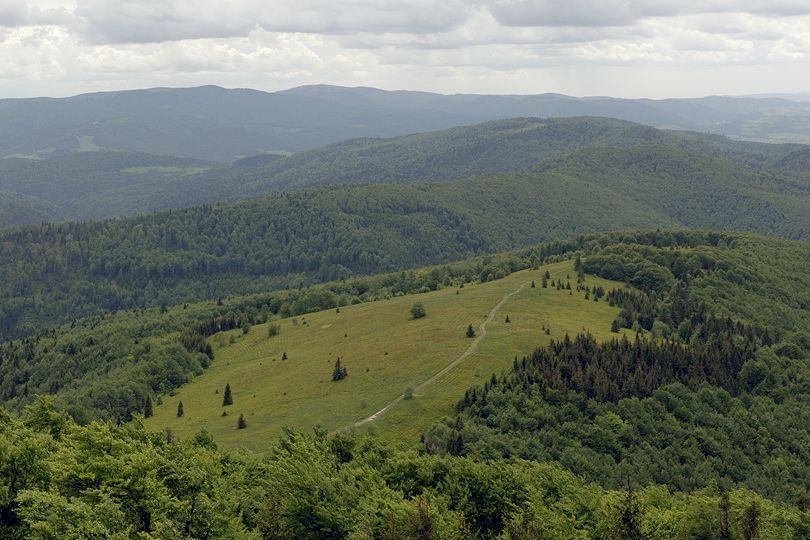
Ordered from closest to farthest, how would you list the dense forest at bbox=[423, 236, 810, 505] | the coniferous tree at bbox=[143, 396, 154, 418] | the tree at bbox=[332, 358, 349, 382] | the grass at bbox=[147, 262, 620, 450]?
the dense forest at bbox=[423, 236, 810, 505]
the grass at bbox=[147, 262, 620, 450]
the tree at bbox=[332, 358, 349, 382]
the coniferous tree at bbox=[143, 396, 154, 418]

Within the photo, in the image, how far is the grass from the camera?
11006 cm

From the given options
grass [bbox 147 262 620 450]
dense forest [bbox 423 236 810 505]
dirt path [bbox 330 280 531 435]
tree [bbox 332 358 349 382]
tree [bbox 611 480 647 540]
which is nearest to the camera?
tree [bbox 611 480 647 540]

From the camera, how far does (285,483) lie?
63.6 m

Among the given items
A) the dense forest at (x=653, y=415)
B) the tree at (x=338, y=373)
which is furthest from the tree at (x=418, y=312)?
the dense forest at (x=653, y=415)

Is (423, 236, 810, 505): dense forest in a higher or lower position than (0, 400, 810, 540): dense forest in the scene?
lower

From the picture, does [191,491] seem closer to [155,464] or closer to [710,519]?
[155,464]

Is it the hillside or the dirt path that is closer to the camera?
the hillside

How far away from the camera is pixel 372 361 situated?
134m

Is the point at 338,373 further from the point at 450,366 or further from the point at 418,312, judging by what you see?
the point at 418,312

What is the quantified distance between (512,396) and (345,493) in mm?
47098

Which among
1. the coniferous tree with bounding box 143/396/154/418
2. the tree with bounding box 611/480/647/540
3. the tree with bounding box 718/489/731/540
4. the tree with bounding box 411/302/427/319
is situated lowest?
the coniferous tree with bounding box 143/396/154/418

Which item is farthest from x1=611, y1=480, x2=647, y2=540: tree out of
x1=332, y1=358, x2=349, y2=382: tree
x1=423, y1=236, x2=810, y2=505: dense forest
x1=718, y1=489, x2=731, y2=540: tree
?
x1=332, y1=358, x2=349, y2=382: tree

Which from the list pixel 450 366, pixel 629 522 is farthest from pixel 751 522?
pixel 450 366

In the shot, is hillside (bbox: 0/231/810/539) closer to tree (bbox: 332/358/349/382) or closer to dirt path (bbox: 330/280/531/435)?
dirt path (bbox: 330/280/531/435)
